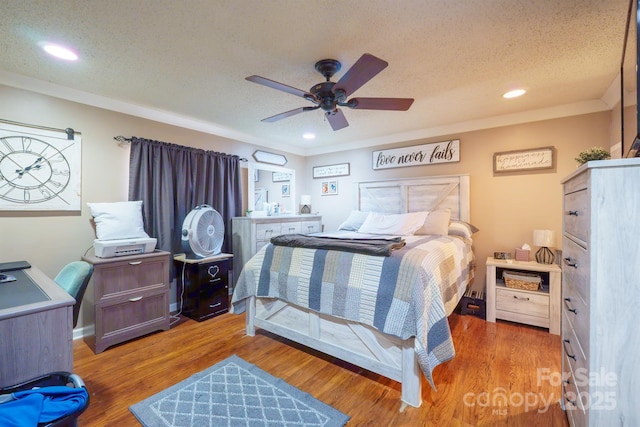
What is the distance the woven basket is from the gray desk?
11.4 ft

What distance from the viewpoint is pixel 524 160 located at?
3.18m

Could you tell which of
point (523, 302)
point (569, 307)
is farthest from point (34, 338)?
point (523, 302)

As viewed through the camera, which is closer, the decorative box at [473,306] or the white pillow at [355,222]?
the decorative box at [473,306]

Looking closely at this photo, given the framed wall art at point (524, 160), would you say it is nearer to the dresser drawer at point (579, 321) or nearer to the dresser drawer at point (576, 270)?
the dresser drawer at point (576, 270)

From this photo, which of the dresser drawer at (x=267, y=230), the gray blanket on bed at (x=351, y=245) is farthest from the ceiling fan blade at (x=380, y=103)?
the dresser drawer at (x=267, y=230)

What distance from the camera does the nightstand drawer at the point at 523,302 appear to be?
107 inches

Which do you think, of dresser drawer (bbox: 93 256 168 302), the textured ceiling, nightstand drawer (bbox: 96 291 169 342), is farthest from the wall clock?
nightstand drawer (bbox: 96 291 169 342)

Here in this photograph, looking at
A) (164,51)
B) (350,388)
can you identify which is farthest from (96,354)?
(164,51)

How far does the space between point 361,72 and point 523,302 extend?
2.72m

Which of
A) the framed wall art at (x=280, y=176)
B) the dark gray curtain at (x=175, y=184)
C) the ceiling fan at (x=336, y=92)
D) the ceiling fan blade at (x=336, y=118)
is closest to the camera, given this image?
the ceiling fan at (x=336, y=92)

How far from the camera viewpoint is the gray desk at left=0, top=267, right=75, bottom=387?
1.07 m

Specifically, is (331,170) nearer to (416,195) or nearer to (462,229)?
(416,195)

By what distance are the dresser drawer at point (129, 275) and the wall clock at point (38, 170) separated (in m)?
0.72

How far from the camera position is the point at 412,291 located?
1.70 meters
